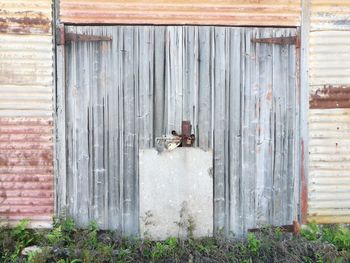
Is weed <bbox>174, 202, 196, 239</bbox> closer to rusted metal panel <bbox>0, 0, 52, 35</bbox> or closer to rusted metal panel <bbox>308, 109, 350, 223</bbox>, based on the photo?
rusted metal panel <bbox>308, 109, 350, 223</bbox>

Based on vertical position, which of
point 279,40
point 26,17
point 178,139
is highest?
point 26,17

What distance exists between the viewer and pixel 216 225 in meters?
5.93

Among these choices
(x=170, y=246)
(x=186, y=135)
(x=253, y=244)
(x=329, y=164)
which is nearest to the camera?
(x=170, y=246)

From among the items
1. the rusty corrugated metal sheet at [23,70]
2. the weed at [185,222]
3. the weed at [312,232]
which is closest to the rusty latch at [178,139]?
the weed at [185,222]

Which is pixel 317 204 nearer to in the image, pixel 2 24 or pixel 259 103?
pixel 259 103

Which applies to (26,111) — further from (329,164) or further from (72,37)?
(329,164)

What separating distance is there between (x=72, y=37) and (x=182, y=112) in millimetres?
1399

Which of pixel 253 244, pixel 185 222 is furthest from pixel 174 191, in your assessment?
pixel 253 244

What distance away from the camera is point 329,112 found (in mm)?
5898

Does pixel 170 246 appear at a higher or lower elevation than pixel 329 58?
lower

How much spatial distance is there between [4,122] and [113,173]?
1255 mm

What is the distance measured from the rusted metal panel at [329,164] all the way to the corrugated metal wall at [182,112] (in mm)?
201

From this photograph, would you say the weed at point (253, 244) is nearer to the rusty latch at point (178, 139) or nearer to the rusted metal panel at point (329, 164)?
the rusted metal panel at point (329, 164)

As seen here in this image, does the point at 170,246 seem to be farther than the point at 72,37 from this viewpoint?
No
